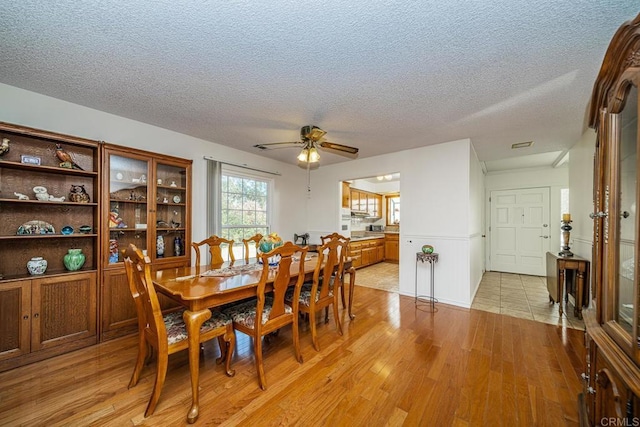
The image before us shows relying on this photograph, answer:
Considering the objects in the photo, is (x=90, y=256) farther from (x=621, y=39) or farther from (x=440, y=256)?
(x=440, y=256)

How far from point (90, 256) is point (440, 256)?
4.55 metres

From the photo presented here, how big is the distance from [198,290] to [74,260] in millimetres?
1692

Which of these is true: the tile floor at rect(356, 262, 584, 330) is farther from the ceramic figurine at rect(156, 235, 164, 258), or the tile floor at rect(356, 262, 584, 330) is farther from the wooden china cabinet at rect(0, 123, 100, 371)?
the wooden china cabinet at rect(0, 123, 100, 371)

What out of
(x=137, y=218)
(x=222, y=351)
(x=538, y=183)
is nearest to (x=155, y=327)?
(x=222, y=351)

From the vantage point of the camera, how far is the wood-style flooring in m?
1.59

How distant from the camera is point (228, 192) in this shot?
417cm

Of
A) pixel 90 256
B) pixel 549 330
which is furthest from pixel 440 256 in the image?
pixel 90 256

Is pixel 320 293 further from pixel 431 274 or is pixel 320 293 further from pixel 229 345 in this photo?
pixel 431 274

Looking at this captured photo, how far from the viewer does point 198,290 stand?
177cm

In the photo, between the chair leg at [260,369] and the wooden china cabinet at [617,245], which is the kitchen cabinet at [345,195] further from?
the wooden china cabinet at [617,245]

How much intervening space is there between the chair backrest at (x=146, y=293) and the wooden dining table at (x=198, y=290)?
139mm

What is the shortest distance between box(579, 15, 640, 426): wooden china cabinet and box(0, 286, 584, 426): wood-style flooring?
0.64 m

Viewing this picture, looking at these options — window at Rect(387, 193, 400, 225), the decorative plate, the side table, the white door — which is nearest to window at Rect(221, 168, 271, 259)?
the decorative plate

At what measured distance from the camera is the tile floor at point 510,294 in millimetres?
3217
